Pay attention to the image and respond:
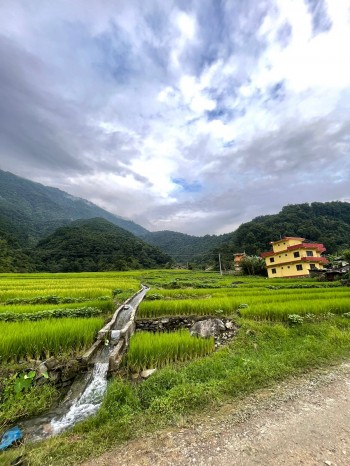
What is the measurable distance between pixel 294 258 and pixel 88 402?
37.9 metres

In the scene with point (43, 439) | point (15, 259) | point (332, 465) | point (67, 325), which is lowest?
point (43, 439)

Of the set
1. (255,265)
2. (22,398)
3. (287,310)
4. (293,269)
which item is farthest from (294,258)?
(22,398)

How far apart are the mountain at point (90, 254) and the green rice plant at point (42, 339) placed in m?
55.4

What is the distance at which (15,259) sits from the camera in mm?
51750

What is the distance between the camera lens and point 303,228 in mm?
67375

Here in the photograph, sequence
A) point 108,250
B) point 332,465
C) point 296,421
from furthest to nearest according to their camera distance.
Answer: point 108,250 < point 296,421 < point 332,465

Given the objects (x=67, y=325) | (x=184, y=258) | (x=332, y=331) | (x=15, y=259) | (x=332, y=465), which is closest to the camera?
(x=332, y=465)

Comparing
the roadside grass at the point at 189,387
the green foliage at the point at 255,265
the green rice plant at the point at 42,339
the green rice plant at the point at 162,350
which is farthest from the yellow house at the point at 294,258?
the green rice plant at the point at 42,339

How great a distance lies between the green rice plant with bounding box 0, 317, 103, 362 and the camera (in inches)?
260

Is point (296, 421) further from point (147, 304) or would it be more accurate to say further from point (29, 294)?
point (29, 294)

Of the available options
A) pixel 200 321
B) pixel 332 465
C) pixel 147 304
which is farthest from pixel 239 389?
pixel 147 304

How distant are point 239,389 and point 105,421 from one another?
2822 millimetres

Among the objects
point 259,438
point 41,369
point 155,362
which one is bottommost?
point 259,438

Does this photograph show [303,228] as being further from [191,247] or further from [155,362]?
[155,362]
